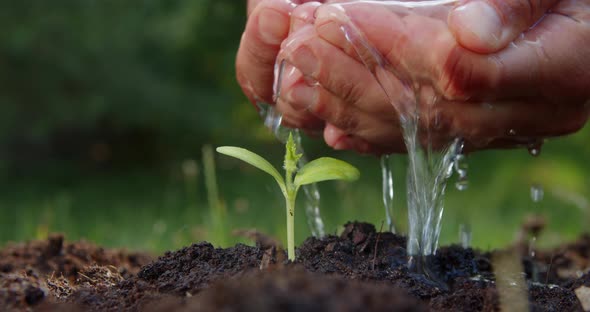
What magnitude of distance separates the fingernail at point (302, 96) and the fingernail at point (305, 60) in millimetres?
150

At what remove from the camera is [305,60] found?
1550 mm

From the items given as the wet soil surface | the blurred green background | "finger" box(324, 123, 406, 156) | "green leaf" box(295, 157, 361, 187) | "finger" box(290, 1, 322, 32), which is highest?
the blurred green background

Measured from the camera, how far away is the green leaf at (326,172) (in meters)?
1.29

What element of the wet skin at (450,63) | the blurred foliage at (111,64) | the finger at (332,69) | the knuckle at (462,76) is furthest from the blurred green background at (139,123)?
the knuckle at (462,76)

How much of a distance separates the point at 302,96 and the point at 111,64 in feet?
16.3

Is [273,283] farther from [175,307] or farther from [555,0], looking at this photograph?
[555,0]

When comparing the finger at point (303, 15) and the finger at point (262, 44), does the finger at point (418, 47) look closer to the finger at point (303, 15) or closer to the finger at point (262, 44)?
the finger at point (303, 15)

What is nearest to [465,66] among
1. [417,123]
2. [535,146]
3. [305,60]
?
[417,123]

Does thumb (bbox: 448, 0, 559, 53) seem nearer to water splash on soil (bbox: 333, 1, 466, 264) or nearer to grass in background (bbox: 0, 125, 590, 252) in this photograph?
water splash on soil (bbox: 333, 1, 466, 264)

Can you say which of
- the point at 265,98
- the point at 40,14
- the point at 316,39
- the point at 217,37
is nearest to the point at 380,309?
the point at 316,39

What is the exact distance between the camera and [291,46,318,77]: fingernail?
1.54 metres

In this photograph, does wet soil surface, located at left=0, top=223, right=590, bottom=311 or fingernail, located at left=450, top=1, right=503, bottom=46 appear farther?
fingernail, located at left=450, top=1, right=503, bottom=46

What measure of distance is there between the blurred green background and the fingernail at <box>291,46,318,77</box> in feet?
9.06

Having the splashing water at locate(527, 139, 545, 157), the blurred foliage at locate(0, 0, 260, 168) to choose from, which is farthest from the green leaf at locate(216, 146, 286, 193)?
the blurred foliage at locate(0, 0, 260, 168)
